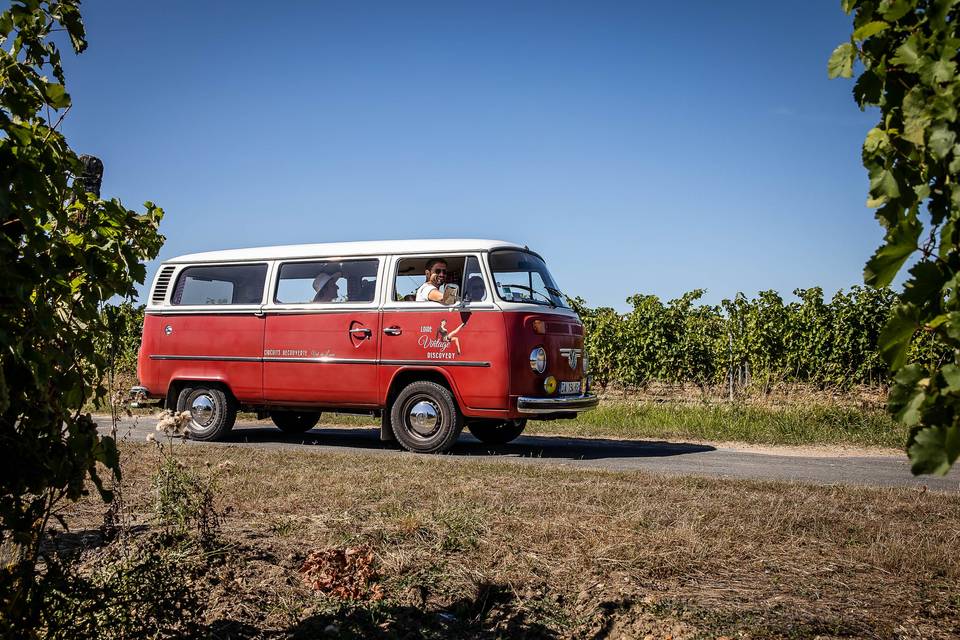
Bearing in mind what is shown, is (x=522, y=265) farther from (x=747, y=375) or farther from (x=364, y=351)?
(x=747, y=375)

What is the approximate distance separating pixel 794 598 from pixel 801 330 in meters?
12.5

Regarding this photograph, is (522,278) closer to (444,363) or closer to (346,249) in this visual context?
(444,363)

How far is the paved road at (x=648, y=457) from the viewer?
23.6 ft

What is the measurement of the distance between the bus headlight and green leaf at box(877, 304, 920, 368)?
6.74 meters

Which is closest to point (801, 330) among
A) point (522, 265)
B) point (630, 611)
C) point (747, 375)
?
point (747, 375)

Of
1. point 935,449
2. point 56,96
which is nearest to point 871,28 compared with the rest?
point 935,449

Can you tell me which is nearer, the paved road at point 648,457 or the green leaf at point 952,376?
the green leaf at point 952,376

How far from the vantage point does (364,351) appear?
902cm

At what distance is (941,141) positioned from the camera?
1.46 meters

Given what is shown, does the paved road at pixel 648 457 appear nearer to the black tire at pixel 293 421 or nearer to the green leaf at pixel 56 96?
the black tire at pixel 293 421

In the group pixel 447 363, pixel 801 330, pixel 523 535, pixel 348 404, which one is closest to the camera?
pixel 523 535

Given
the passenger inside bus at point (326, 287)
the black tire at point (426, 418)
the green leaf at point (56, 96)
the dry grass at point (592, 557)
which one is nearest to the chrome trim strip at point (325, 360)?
the black tire at point (426, 418)

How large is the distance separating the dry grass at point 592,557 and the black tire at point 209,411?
3.96m

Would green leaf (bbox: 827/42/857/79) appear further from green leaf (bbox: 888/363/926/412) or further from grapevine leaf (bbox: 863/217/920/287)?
green leaf (bbox: 888/363/926/412)
